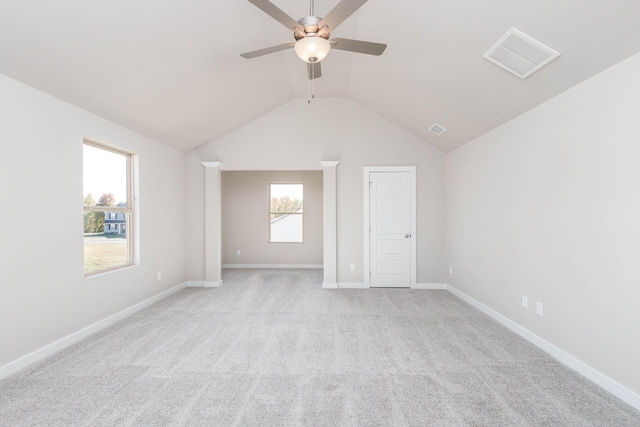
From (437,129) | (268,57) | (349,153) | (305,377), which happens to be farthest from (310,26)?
(349,153)

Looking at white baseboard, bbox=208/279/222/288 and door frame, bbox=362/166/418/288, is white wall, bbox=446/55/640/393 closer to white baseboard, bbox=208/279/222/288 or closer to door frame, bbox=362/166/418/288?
door frame, bbox=362/166/418/288

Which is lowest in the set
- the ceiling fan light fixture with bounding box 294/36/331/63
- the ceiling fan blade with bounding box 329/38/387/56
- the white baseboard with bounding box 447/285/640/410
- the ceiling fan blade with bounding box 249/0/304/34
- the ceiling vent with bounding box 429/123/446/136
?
the white baseboard with bounding box 447/285/640/410

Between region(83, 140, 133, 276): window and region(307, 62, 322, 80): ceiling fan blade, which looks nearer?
region(307, 62, 322, 80): ceiling fan blade

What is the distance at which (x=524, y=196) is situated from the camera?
10.2ft

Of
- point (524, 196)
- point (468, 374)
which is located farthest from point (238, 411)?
point (524, 196)

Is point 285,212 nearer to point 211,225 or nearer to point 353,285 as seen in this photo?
point 211,225

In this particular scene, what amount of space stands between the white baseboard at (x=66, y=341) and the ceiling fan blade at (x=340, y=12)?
3.49 m

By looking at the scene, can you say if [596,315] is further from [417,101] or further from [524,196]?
[417,101]

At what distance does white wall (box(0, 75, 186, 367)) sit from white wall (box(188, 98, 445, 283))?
2.14 m

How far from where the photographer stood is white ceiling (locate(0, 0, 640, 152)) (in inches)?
80.5

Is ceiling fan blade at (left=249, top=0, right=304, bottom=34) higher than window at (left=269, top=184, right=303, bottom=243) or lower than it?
higher

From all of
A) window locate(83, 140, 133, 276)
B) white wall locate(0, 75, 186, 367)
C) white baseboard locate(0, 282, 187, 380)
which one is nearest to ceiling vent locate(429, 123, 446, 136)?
white wall locate(0, 75, 186, 367)

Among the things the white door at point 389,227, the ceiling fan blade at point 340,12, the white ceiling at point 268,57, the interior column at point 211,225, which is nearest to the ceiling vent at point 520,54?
the white ceiling at point 268,57

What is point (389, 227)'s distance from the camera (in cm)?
517
